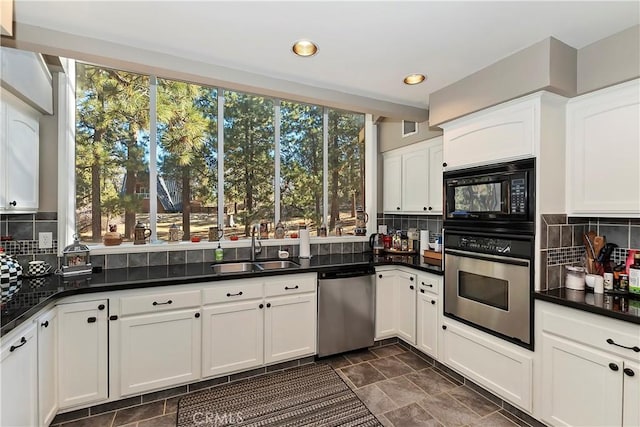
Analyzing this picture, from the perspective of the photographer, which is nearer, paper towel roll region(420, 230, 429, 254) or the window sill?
the window sill

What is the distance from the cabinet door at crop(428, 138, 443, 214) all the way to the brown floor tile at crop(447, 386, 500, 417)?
163cm

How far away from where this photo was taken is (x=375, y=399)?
93.8 inches

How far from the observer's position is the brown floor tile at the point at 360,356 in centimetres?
298

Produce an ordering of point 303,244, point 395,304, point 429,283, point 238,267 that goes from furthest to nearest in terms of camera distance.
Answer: point 303,244
point 395,304
point 238,267
point 429,283

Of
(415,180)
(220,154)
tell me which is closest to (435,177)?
(415,180)

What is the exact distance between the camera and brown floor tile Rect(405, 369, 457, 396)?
99.2 inches

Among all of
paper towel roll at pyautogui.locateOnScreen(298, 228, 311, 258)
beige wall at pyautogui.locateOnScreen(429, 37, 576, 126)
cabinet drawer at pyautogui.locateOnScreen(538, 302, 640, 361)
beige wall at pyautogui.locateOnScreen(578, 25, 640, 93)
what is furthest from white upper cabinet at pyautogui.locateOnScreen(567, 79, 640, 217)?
paper towel roll at pyautogui.locateOnScreen(298, 228, 311, 258)

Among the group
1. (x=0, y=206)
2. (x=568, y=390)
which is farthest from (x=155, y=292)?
(x=568, y=390)

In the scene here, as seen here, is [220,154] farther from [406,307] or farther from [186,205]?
[406,307]

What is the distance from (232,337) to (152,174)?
1.72 meters

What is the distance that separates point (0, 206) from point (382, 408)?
9.52 ft

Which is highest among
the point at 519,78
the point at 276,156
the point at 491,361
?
the point at 519,78

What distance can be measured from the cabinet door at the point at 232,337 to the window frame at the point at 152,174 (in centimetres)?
83

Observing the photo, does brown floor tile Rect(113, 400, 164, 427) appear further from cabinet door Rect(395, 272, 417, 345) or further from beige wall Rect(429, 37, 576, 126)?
beige wall Rect(429, 37, 576, 126)
